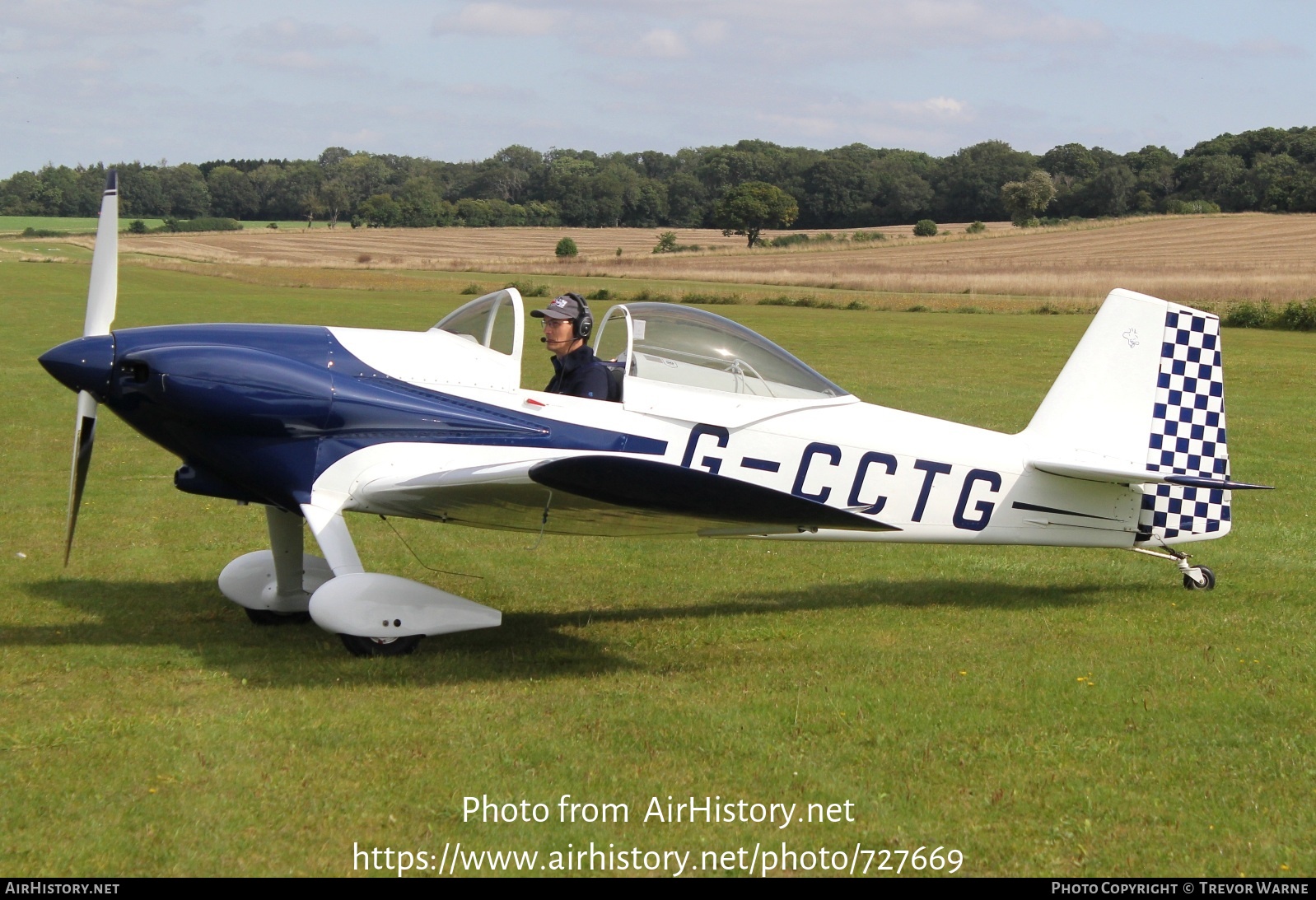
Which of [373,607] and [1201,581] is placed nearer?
[373,607]

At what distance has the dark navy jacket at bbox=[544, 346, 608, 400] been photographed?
260 inches

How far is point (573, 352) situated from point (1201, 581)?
4.40 metres

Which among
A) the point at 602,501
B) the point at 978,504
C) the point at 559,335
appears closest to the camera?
the point at 602,501

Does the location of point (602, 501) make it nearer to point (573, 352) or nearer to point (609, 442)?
point (609, 442)

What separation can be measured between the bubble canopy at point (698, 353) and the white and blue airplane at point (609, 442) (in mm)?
11

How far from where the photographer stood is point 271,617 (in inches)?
275

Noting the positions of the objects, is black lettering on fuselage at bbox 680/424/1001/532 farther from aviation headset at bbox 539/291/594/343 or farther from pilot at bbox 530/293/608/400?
aviation headset at bbox 539/291/594/343

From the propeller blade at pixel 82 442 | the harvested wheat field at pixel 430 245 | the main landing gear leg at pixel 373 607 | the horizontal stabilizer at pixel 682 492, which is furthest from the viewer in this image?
the harvested wheat field at pixel 430 245

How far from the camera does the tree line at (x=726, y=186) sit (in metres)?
86.0

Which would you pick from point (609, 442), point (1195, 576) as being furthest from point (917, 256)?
point (609, 442)

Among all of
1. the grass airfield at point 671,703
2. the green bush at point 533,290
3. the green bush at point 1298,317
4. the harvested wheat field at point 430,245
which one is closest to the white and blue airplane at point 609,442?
the grass airfield at point 671,703

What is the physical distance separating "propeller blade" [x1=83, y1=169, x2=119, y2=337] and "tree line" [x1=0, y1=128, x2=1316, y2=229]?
79.7 m

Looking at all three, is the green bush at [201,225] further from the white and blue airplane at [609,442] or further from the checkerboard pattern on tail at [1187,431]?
the checkerboard pattern on tail at [1187,431]

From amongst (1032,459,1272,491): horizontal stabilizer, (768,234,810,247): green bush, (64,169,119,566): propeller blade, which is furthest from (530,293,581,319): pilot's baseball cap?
(768,234,810,247): green bush
